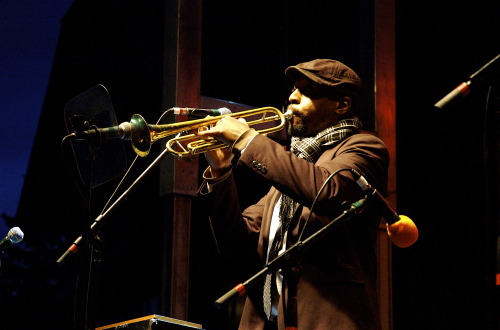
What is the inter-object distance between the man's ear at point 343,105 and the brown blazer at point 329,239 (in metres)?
0.24

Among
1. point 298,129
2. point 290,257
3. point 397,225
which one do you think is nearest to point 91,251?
point 290,257

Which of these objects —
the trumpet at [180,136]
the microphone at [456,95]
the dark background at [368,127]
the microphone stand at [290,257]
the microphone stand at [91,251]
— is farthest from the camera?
the dark background at [368,127]

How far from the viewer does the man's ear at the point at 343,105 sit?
335 cm

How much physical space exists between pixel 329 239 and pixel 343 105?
29.5 inches

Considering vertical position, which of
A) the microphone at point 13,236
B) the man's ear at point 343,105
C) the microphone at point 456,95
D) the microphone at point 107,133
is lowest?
the microphone at point 13,236

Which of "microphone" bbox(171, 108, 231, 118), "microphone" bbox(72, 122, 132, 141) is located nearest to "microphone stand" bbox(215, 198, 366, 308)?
"microphone" bbox(72, 122, 132, 141)

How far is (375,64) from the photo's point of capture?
15.8 ft

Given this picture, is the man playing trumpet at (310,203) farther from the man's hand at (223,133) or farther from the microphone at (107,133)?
the microphone at (107,133)

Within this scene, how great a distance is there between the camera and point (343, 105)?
336cm

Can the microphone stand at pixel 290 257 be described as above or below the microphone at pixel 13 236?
below

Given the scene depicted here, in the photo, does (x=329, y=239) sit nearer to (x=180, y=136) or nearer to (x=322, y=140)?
(x=322, y=140)

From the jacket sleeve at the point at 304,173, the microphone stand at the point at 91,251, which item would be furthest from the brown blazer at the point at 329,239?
the microphone stand at the point at 91,251

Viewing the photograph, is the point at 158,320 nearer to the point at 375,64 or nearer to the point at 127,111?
the point at 375,64

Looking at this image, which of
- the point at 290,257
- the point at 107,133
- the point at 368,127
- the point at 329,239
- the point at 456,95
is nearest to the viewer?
the point at 456,95
